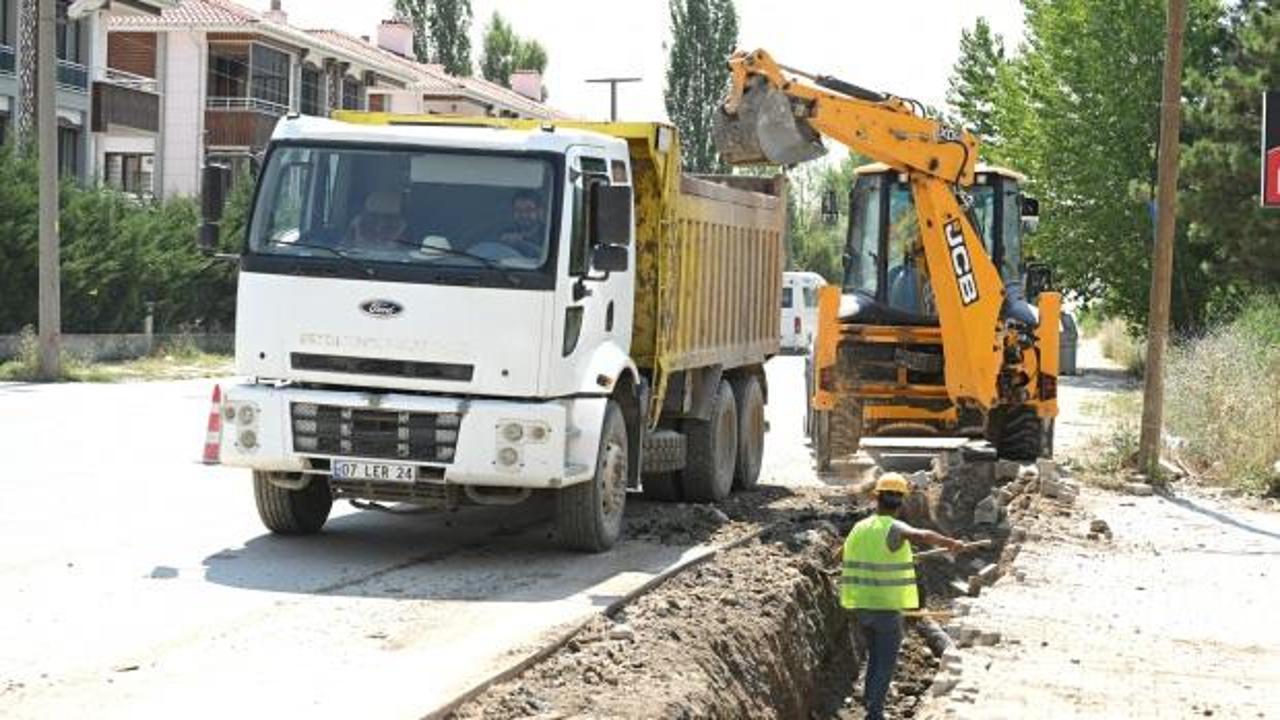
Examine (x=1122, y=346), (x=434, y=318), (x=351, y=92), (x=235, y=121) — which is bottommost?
(x=1122, y=346)

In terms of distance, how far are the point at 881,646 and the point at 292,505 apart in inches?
183

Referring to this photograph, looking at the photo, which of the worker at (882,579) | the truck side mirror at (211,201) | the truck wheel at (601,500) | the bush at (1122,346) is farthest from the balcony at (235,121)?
the worker at (882,579)

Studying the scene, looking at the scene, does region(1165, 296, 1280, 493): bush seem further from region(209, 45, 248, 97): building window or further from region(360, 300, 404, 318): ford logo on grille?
region(209, 45, 248, 97): building window

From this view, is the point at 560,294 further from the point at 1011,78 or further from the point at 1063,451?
the point at 1011,78

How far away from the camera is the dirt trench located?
9.05m

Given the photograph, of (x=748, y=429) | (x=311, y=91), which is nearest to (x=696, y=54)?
(x=311, y=91)

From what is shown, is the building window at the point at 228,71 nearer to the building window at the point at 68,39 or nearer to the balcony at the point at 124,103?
the balcony at the point at 124,103

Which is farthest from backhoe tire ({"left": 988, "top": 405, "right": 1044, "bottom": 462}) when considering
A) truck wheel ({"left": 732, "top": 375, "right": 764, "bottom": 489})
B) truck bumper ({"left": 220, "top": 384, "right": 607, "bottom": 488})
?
truck bumper ({"left": 220, "top": 384, "right": 607, "bottom": 488})

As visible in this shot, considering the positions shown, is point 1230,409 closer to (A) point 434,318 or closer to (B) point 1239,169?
(A) point 434,318

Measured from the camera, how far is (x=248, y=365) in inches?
504

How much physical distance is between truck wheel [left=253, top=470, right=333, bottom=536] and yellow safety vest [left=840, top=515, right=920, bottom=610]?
13.8ft

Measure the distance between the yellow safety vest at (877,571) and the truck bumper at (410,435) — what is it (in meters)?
2.45

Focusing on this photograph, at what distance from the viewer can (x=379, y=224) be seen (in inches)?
507

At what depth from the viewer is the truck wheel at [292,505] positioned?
13555 millimetres
